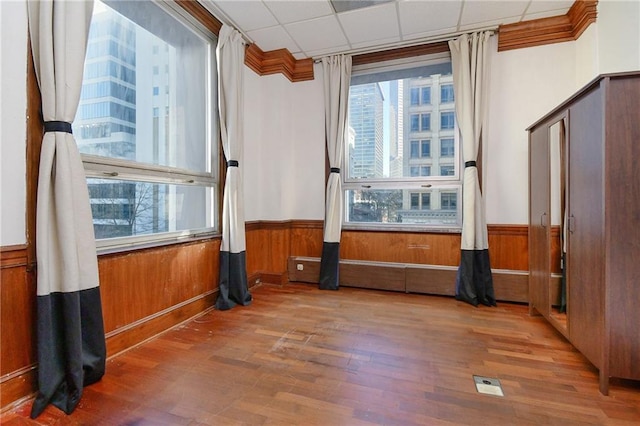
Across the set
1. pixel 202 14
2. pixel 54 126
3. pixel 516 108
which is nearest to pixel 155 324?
pixel 54 126

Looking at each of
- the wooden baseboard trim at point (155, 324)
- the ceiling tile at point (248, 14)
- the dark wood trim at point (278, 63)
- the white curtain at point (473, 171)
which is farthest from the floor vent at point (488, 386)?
the dark wood trim at point (278, 63)

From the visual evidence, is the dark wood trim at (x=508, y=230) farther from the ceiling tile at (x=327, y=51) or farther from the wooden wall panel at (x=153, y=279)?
the wooden wall panel at (x=153, y=279)

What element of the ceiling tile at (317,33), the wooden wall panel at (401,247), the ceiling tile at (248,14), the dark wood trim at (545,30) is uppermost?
the ceiling tile at (317,33)

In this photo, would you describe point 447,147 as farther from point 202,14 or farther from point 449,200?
point 202,14

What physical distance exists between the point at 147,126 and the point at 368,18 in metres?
2.30

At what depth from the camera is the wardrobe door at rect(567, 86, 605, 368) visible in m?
1.71

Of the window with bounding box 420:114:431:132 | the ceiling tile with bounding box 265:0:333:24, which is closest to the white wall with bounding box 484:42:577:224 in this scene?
the window with bounding box 420:114:431:132

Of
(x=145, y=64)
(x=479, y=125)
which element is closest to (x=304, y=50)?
(x=145, y=64)

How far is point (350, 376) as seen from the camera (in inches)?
72.0

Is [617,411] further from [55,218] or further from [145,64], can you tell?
[145,64]

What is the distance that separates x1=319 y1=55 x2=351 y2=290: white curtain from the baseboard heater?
0.18 metres

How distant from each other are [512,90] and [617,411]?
288cm

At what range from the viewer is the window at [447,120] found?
346cm

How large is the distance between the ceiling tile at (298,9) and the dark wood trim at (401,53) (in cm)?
90
